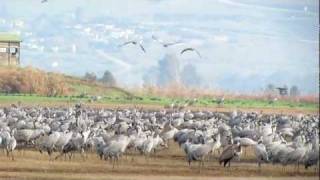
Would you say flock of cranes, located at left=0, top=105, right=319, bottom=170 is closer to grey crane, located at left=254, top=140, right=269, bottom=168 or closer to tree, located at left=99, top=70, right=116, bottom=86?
grey crane, located at left=254, top=140, right=269, bottom=168

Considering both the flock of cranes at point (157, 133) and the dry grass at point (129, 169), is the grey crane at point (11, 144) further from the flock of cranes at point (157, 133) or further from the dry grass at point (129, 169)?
the dry grass at point (129, 169)

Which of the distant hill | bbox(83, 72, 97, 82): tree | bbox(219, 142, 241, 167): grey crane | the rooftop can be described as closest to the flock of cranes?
bbox(219, 142, 241, 167): grey crane

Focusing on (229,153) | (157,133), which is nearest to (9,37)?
(157,133)

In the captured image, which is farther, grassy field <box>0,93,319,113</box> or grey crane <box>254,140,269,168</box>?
grey crane <box>254,140,269,168</box>

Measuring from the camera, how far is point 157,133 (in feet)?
31.3

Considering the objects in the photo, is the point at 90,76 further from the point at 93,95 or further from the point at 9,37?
the point at 9,37

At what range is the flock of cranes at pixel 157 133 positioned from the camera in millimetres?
9000

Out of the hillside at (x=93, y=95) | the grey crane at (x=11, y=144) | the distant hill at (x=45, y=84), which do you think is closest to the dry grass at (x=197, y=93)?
the hillside at (x=93, y=95)

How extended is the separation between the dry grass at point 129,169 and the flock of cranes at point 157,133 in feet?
0.27

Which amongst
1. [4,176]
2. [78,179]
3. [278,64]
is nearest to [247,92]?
[278,64]

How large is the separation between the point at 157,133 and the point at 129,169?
888 millimetres

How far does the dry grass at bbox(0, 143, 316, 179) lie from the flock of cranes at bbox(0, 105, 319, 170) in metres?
0.08

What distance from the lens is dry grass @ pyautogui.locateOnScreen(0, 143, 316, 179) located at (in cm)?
857

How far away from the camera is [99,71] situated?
8.68 m
